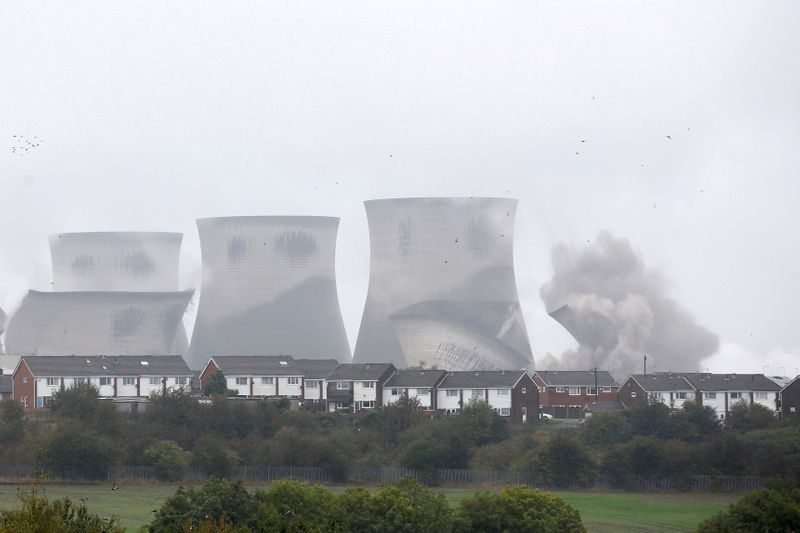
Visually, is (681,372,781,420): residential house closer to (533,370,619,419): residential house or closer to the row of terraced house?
the row of terraced house

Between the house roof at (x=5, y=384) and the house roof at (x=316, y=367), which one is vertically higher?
the house roof at (x=316, y=367)

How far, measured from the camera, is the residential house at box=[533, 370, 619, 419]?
43.4m

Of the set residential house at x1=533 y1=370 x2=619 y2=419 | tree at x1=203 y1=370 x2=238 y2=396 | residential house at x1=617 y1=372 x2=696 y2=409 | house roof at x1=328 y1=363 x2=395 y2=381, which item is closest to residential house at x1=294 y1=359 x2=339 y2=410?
house roof at x1=328 y1=363 x2=395 y2=381

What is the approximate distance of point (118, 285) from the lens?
51188 mm

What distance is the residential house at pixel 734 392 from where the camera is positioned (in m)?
41.6

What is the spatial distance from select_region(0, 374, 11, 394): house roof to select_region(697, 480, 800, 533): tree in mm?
25380

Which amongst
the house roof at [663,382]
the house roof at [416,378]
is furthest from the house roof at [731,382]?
the house roof at [416,378]

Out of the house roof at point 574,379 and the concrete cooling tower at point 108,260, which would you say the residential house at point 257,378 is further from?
the concrete cooling tower at point 108,260

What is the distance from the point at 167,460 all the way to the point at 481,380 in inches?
520

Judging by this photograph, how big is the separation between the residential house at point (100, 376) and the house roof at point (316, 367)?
120 inches

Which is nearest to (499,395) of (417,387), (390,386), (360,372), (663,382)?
(417,387)

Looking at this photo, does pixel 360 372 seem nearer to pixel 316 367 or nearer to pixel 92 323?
pixel 316 367

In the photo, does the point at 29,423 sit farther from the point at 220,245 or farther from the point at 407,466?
the point at 220,245

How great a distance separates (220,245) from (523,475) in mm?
21158
